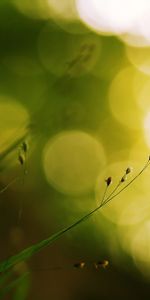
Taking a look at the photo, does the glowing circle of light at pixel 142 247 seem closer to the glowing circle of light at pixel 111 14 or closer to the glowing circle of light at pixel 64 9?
the glowing circle of light at pixel 111 14

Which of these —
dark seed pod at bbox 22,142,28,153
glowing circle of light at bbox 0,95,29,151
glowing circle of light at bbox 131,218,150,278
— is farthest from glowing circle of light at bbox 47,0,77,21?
dark seed pod at bbox 22,142,28,153

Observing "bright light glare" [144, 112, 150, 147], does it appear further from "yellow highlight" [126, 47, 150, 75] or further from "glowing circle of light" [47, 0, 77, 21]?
"glowing circle of light" [47, 0, 77, 21]

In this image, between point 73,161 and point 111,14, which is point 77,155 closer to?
point 73,161

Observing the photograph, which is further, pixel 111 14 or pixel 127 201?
pixel 111 14

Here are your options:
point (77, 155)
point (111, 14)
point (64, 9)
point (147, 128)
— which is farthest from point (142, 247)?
point (111, 14)

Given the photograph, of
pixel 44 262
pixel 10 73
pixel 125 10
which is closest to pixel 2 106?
pixel 10 73

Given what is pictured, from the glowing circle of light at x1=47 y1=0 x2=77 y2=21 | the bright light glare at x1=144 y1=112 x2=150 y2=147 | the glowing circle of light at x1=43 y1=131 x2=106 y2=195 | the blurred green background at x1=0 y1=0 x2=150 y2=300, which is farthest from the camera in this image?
the bright light glare at x1=144 y1=112 x2=150 y2=147

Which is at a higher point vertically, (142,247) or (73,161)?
(73,161)
